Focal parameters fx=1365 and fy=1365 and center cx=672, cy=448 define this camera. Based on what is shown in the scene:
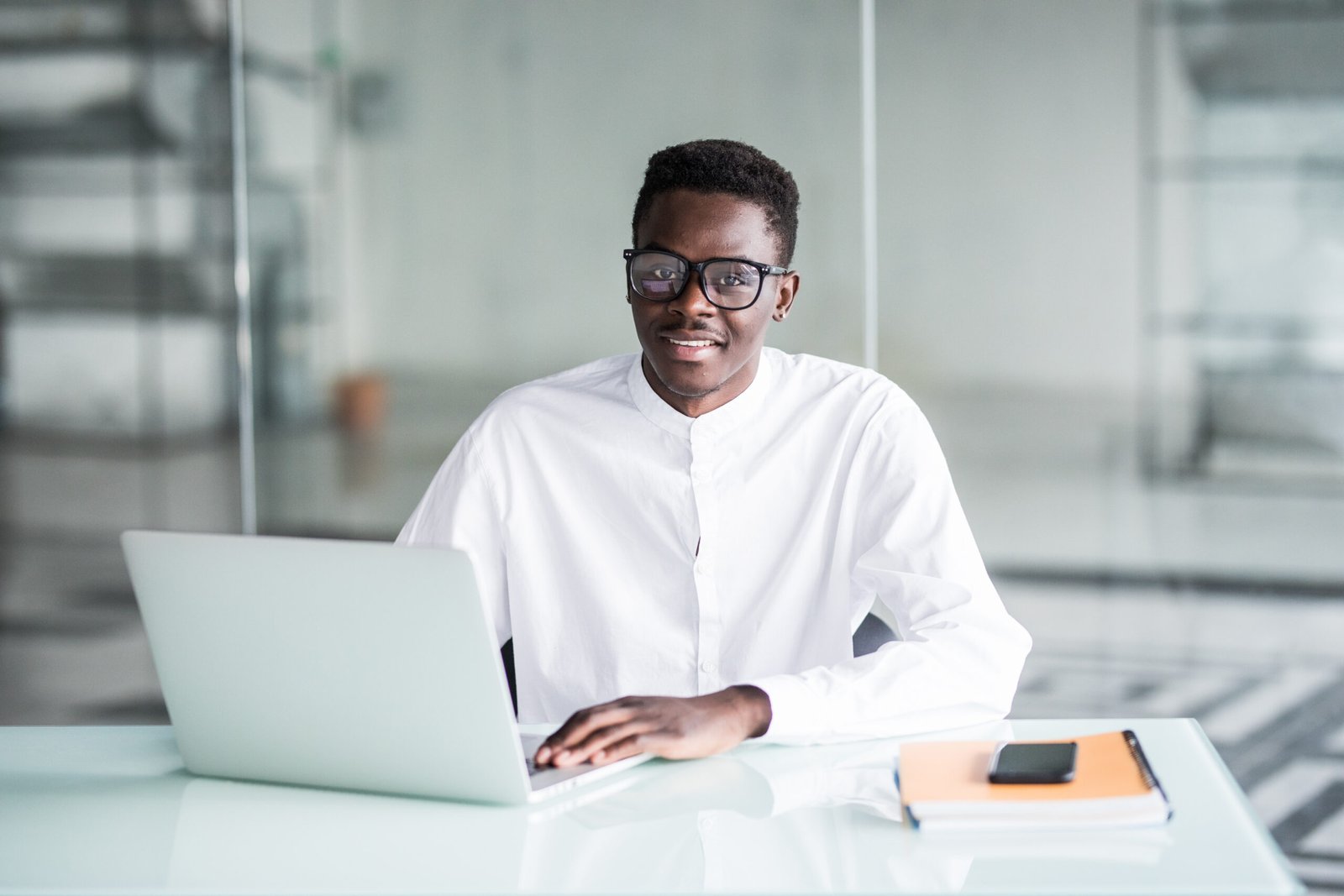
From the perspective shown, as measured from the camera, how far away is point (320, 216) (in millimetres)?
4336

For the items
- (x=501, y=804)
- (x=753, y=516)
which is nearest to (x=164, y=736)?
(x=501, y=804)

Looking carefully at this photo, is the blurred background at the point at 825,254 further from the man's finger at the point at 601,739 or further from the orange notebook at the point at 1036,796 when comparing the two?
the man's finger at the point at 601,739

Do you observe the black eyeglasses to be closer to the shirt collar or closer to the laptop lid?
the shirt collar

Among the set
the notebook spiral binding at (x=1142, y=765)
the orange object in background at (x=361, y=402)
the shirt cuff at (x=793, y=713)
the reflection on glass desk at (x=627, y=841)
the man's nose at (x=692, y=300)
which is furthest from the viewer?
the orange object in background at (x=361, y=402)

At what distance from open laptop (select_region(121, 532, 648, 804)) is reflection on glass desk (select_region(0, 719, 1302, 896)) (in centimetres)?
4

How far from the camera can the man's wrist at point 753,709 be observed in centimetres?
145

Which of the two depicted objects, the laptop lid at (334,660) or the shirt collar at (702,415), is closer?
the laptop lid at (334,660)

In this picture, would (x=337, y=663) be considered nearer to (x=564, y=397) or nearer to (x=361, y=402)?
(x=564, y=397)

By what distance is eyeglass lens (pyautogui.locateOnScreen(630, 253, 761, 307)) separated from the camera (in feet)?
6.15

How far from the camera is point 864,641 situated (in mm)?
1986

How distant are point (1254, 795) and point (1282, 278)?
5.13 feet

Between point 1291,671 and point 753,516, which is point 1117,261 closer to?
point 1291,671

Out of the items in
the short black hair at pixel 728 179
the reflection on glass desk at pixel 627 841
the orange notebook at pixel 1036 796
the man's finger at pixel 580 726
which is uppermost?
the short black hair at pixel 728 179

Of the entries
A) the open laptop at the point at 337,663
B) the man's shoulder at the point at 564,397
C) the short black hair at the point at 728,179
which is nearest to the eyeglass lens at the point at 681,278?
the short black hair at the point at 728,179
